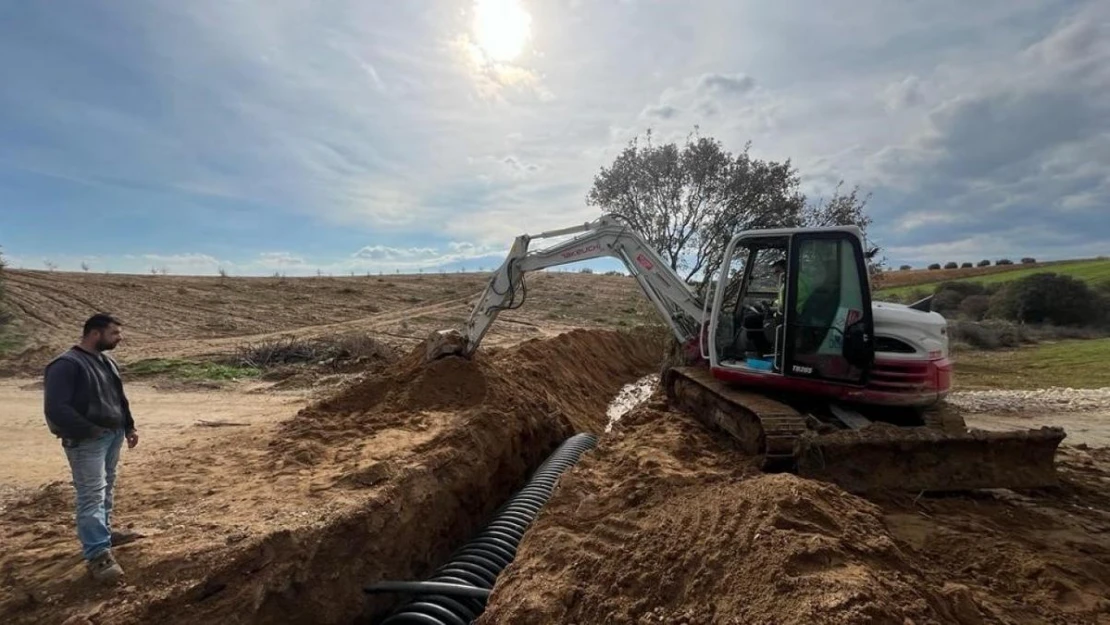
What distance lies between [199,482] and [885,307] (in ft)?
25.3

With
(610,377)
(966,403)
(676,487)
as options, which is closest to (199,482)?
(676,487)

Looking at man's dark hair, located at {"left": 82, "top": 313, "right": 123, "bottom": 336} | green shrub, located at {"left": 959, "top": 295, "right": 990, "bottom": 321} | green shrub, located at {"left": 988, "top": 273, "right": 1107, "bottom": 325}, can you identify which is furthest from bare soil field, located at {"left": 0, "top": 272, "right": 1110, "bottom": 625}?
green shrub, located at {"left": 959, "top": 295, "right": 990, "bottom": 321}

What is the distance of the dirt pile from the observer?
9.67 feet

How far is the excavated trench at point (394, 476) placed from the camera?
4.54 metres

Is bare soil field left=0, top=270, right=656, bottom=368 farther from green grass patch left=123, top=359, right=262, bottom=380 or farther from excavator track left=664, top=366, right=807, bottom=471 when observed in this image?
excavator track left=664, top=366, right=807, bottom=471

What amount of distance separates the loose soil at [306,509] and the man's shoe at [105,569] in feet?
0.25

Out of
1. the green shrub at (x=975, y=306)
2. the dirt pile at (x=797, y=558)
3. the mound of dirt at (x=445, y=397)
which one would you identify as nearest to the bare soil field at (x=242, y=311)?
the mound of dirt at (x=445, y=397)

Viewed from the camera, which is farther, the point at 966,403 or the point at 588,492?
the point at 966,403

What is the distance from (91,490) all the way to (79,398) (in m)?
0.73

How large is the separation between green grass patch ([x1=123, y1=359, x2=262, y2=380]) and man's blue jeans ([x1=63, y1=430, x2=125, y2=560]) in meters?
8.96

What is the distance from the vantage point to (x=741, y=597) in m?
3.05

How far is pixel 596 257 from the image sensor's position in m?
9.38

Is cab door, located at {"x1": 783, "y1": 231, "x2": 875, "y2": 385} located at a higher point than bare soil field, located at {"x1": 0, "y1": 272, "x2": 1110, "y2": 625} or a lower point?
higher

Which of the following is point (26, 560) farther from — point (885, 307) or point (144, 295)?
point (144, 295)
